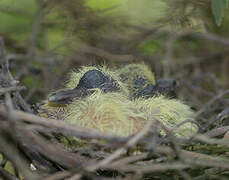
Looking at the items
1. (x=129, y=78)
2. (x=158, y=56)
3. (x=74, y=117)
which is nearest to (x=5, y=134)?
(x=74, y=117)

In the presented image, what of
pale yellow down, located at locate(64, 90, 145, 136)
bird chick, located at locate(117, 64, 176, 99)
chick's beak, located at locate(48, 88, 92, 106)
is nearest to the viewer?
pale yellow down, located at locate(64, 90, 145, 136)

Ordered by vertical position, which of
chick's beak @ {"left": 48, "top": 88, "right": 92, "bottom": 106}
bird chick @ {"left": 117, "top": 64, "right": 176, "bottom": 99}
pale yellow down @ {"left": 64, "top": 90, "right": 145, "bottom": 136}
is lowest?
pale yellow down @ {"left": 64, "top": 90, "right": 145, "bottom": 136}

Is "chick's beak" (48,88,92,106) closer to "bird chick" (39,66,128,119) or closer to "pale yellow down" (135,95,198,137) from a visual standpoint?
"bird chick" (39,66,128,119)

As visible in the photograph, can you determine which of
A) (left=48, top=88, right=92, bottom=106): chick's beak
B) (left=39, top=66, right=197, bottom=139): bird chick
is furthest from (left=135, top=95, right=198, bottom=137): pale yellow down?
(left=48, top=88, right=92, bottom=106): chick's beak

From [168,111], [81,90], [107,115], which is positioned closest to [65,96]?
[81,90]

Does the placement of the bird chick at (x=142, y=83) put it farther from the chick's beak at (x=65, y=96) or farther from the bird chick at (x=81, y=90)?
the chick's beak at (x=65, y=96)

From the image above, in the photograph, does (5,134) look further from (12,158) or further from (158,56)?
(158,56)
